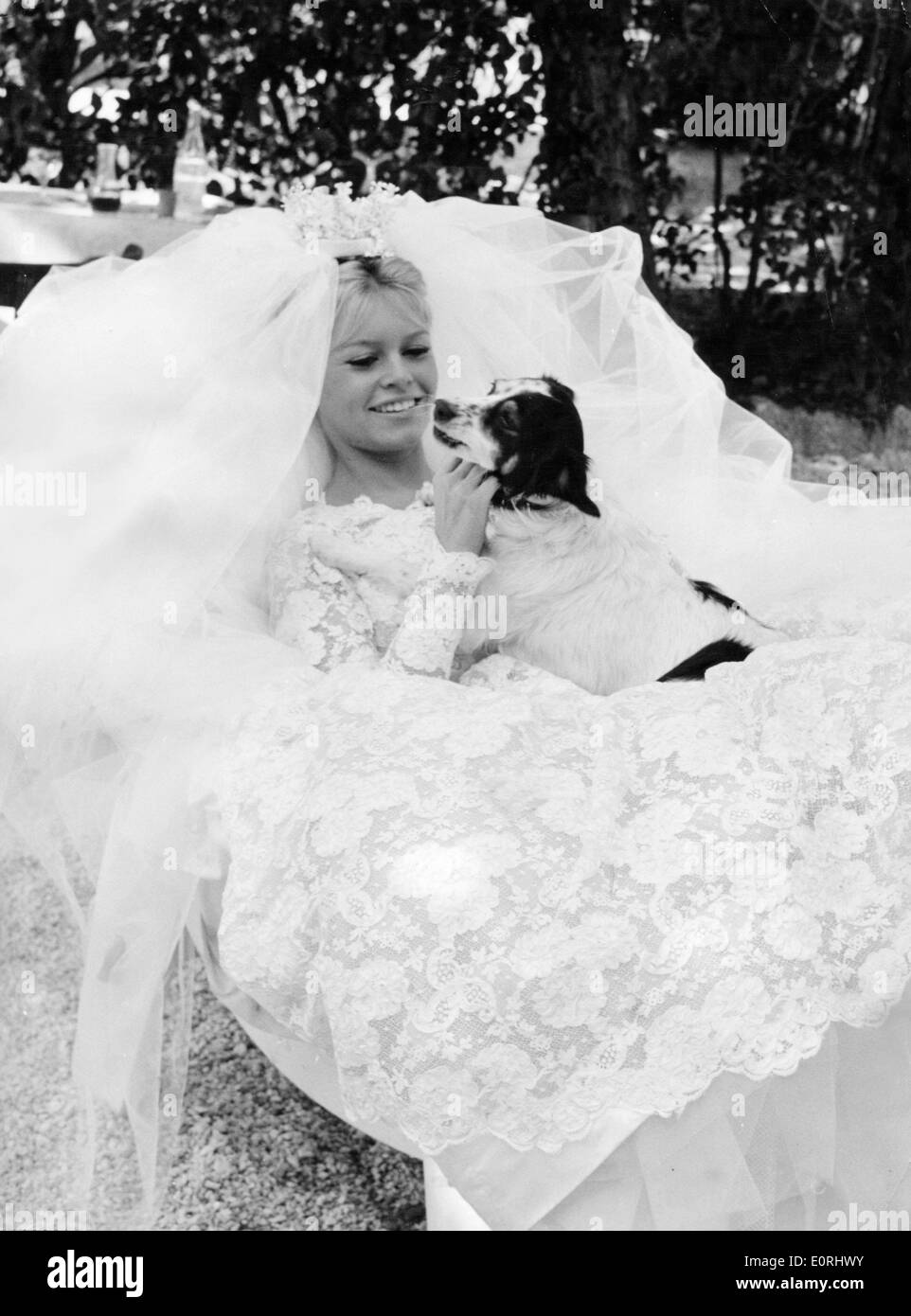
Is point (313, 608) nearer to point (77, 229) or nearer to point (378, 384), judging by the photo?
point (378, 384)

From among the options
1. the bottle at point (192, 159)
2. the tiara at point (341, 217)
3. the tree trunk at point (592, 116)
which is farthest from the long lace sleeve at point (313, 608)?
the tree trunk at point (592, 116)

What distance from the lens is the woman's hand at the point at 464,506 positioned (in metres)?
1.99

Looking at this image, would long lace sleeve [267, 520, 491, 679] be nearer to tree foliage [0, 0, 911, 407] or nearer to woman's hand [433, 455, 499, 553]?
woman's hand [433, 455, 499, 553]

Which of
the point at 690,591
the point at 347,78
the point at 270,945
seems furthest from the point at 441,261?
the point at 347,78

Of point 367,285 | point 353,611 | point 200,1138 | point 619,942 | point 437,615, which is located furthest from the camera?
point 200,1138

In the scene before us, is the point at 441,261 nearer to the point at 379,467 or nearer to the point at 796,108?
the point at 379,467

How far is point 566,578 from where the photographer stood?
204 centimetres

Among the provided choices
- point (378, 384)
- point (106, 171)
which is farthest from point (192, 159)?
point (378, 384)

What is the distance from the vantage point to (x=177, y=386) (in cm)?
204

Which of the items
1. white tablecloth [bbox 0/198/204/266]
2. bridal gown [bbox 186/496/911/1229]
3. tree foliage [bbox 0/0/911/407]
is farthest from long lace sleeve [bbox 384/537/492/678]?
tree foliage [bbox 0/0/911/407]

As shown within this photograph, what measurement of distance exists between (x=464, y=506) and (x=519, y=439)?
121mm

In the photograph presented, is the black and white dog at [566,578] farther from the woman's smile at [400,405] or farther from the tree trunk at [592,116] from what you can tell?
the tree trunk at [592,116]

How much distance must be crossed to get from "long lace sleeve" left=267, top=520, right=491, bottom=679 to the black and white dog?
68mm

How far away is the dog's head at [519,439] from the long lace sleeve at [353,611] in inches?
5.2
